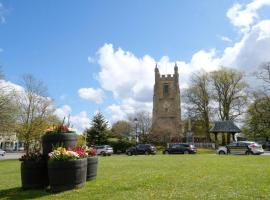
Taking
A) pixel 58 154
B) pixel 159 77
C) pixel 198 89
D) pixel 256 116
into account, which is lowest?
pixel 58 154

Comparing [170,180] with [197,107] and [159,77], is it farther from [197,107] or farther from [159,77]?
[159,77]

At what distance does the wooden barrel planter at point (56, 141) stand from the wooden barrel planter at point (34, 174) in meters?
0.48

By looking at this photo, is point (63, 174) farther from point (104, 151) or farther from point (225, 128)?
point (225, 128)

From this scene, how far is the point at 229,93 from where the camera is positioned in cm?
6988

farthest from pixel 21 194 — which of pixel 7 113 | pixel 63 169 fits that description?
pixel 7 113

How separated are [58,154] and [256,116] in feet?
190

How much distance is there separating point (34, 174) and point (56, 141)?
1285mm

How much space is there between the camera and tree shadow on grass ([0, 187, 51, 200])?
11.7m

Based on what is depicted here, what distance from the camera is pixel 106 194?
11.2m

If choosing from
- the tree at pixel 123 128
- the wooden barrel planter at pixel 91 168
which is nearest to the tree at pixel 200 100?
the tree at pixel 123 128

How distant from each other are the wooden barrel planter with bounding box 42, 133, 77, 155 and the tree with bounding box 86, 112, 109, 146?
51.5 meters

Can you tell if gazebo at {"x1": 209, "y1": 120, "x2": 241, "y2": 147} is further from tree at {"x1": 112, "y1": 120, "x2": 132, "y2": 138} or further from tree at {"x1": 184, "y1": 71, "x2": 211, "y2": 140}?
tree at {"x1": 112, "y1": 120, "x2": 132, "y2": 138}

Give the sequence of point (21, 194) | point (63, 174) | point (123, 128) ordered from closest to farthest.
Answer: point (63, 174) < point (21, 194) < point (123, 128)

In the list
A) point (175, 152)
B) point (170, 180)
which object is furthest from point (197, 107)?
point (170, 180)
